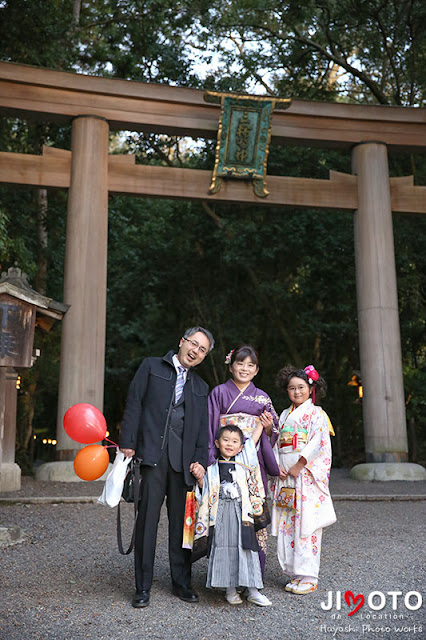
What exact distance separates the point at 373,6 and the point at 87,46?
609 cm

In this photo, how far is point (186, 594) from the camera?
3.34 metres

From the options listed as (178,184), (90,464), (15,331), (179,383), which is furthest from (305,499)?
(178,184)

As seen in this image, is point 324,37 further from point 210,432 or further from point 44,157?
point 210,432

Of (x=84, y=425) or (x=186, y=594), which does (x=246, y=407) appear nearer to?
(x=84, y=425)

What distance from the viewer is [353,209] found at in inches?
376

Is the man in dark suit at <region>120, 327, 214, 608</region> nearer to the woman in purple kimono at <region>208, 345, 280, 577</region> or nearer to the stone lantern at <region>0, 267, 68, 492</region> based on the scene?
the woman in purple kimono at <region>208, 345, 280, 577</region>

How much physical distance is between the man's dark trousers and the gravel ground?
0.51 ft

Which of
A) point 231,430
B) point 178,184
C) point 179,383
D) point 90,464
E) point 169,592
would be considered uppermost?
point 178,184

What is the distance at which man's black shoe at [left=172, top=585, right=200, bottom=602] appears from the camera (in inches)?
131

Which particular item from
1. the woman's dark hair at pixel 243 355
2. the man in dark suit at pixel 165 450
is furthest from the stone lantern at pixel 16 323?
the woman's dark hair at pixel 243 355

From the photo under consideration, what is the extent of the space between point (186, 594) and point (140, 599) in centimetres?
27

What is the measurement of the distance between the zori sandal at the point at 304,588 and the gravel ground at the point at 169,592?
0.04m

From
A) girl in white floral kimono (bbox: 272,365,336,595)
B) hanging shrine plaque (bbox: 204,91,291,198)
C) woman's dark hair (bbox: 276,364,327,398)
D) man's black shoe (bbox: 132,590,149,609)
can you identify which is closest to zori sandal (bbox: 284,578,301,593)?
girl in white floral kimono (bbox: 272,365,336,595)

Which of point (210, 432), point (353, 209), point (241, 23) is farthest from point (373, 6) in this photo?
point (210, 432)
